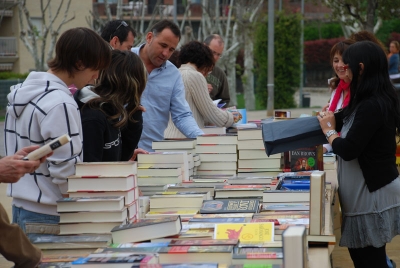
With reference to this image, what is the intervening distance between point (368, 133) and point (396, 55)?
16443 millimetres

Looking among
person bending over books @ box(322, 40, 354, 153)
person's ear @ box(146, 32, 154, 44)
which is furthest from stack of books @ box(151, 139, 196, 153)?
person bending over books @ box(322, 40, 354, 153)

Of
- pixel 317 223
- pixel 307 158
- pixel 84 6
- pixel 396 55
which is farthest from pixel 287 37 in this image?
pixel 317 223

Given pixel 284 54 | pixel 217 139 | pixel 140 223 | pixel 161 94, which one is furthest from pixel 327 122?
pixel 284 54

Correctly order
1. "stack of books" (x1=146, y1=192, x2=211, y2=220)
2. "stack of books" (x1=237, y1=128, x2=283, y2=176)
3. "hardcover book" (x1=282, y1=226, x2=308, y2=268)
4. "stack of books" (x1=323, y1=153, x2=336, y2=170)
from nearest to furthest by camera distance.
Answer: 1. "hardcover book" (x1=282, y1=226, x2=308, y2=268)
2. "stack of books" (x1=146, y1=192, x2=211, y2=220)
3. "stack of books" (x1=237, y1=128, x2=283, y2=176)
4. "stack of books" (x1=323, y1=153, x2=336, y2=170)

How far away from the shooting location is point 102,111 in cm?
353

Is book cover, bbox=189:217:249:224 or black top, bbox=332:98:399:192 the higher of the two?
black top, bbox=332:98:399:192

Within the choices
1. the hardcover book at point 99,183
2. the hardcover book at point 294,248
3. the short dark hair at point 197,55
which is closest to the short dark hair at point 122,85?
the hardcover book at point 99,183

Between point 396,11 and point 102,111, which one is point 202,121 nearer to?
point 102,111

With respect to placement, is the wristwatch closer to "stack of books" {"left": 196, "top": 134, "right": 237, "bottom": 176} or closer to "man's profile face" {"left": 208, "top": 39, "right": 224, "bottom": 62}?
"stack of books" {"left": 196, "top": 134, "right": 237, "bottom": 176}

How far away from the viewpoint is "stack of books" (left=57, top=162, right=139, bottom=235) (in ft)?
10.0

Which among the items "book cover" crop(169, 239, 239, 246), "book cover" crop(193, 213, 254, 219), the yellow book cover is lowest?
"book cover" crop(193, 213, 254, 219)

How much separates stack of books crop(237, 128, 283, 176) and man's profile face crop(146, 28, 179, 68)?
861 millimetres

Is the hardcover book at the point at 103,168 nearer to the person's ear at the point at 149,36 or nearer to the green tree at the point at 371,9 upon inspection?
the person's ear at the point at 149,36

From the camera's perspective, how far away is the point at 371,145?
4082 millimetres
